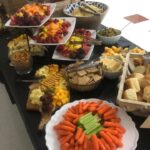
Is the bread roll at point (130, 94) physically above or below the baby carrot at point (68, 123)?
above

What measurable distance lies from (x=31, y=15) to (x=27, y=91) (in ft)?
1.03

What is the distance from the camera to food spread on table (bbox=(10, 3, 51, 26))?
1052 millimetres

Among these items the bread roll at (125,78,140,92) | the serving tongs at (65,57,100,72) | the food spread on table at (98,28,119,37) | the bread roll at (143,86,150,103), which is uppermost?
the food spread on table at (98,28,119,37)

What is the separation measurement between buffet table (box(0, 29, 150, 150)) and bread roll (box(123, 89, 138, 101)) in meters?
0.09

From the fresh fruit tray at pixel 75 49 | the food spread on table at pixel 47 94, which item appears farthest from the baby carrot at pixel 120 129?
the fresh fruit tray at pixel 75 49

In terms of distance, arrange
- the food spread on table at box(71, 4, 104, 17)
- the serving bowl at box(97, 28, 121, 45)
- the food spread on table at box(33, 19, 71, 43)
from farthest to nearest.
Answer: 1. the food spread on table at box(71, 4, 104, 17)
2. the serving bowl at box(97, 28, 121, 45)
3. the food spread on table at box(33, 19, 71, 43)

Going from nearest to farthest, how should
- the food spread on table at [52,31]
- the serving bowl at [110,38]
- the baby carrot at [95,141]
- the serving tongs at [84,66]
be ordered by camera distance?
the baby carrot at [95,141]
the serving tongs at [84,66]
the food spread on table at [52,31]
the serving bowl at [110,38]

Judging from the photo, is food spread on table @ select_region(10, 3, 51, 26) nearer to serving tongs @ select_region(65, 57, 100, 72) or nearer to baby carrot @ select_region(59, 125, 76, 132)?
serving tongs @ select_region(65, 57, 100, 72)

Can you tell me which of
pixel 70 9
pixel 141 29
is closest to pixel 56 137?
pixel 70 9

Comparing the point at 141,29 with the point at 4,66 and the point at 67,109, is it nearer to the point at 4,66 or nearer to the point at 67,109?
the point at 4,66

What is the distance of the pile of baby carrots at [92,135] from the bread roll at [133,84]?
0.08m

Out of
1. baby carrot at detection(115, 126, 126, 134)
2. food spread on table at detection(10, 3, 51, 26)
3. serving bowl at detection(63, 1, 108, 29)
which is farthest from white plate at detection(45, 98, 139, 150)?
serving bowl at detection(63, 1, 108, 29)

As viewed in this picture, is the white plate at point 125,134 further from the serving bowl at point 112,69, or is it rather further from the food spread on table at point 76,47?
the food spread on table at point 76,47

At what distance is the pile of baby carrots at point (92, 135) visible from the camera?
682 mm
